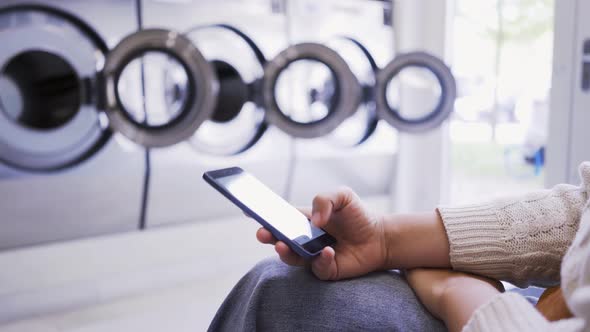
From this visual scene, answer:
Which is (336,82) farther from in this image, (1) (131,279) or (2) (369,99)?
(1) (131,279)

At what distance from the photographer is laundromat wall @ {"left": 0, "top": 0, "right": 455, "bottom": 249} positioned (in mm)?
1288

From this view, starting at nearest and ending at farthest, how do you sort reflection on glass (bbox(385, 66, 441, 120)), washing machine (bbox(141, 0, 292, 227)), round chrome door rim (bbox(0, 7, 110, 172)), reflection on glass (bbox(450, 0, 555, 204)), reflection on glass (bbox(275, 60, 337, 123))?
round chrome door rim (bbox(0, 7, 110, 172)) → washing machine (bbox(141, 0, 292, 227)) → reflection on glass (bbox(275, 60, 337, 123)) → reflection on glass (bbox(385, 66, 441, 120)) → reflection on glass (bbox(450, 0, 555, 204))

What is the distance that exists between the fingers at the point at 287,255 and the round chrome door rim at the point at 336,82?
997mm

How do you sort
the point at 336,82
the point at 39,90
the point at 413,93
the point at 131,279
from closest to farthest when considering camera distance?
1. the point at 39,90
2. the point at 131,279
3. the point at 336,82
4. the point at 413,93

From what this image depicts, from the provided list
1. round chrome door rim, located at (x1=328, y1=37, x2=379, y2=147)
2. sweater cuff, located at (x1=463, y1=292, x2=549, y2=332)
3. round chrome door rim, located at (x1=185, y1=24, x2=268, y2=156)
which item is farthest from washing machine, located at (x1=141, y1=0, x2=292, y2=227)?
sweater cuff, located at (x1=463, y1=292, x2=549, y2=332)

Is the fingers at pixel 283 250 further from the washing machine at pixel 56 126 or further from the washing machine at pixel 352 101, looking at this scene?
the washing machine at pixel 352 101

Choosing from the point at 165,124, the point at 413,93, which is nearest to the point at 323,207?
the point at 165,124

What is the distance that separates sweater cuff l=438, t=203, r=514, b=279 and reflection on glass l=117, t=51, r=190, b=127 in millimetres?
992

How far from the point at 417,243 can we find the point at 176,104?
100 cm

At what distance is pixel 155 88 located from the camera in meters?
1.44

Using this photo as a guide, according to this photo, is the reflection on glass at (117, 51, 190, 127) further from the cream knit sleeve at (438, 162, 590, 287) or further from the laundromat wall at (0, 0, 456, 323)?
the cream knit sleeve at (438, 162, 590, 287)

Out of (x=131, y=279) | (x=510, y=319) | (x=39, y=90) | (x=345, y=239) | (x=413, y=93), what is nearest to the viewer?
(x=510, y=319)

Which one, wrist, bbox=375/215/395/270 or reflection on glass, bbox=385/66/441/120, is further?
reflection on glass, bbox=385/66/441/120

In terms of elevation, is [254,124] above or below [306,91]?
below
